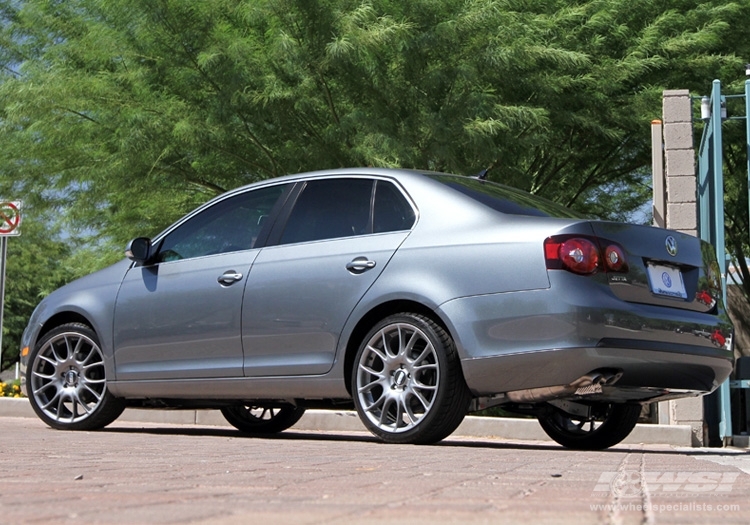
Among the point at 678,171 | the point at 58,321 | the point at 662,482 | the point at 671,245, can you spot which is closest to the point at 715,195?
the point at 678,171

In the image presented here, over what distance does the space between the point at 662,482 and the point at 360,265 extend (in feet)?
8.95

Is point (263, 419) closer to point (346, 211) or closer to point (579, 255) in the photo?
point (346, 211)

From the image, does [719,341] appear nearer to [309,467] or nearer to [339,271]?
[339,271]

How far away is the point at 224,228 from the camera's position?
310 inches

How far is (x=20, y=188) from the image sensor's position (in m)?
16.5

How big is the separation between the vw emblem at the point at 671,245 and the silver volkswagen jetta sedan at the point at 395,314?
0.06ft

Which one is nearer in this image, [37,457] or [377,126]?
[37,457]

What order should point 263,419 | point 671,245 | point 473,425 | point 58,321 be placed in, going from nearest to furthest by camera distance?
point 671,245
point 58,321
point 263,419
point 473,425

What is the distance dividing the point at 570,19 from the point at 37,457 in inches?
452

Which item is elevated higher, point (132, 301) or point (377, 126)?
point (377, 126)

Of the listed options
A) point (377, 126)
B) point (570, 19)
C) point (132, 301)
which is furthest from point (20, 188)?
point (132, 301)

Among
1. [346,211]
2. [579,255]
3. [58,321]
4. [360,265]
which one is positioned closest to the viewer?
[579,255]

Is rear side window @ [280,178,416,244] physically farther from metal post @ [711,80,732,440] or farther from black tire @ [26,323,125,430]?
metal post @ [711,80,732,440]

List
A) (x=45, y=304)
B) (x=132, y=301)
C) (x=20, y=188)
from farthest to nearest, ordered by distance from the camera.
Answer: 1. (x=20, y=188)
2. (x=45, y=304)
3. (x=132, y=301)
